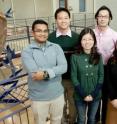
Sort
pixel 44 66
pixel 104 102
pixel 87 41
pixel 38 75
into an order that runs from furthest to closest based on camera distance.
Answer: pixel 104 102, pixel 87 41, pixel 44 66, pixel 38 75

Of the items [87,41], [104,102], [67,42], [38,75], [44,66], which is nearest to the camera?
[38,75]

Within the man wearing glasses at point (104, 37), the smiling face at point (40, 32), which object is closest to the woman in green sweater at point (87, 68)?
the man wearing glasses at point (104, 37)

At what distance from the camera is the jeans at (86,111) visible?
2.38 metres

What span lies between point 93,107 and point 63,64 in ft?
1.92

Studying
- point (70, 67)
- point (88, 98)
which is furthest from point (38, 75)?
point (88, 98)

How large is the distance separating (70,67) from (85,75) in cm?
18

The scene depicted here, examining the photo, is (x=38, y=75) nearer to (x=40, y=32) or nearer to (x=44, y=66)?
(x=44, y=66)

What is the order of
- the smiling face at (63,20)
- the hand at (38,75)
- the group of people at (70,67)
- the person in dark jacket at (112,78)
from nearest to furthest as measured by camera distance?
the hand at (38,75)
the group of people at (70,67)
the person in dark jacket at (112,78)
the smiling face at (63,20)

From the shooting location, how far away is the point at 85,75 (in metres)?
2.25

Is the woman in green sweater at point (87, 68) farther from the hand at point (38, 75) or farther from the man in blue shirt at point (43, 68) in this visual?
the hand at point (38, 75)

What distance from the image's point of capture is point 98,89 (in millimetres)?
2279

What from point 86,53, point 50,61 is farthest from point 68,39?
point 50,61

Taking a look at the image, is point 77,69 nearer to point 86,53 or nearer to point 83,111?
point 86,53

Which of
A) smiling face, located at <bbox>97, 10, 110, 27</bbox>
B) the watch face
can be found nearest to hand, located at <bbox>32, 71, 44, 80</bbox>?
the watch face
